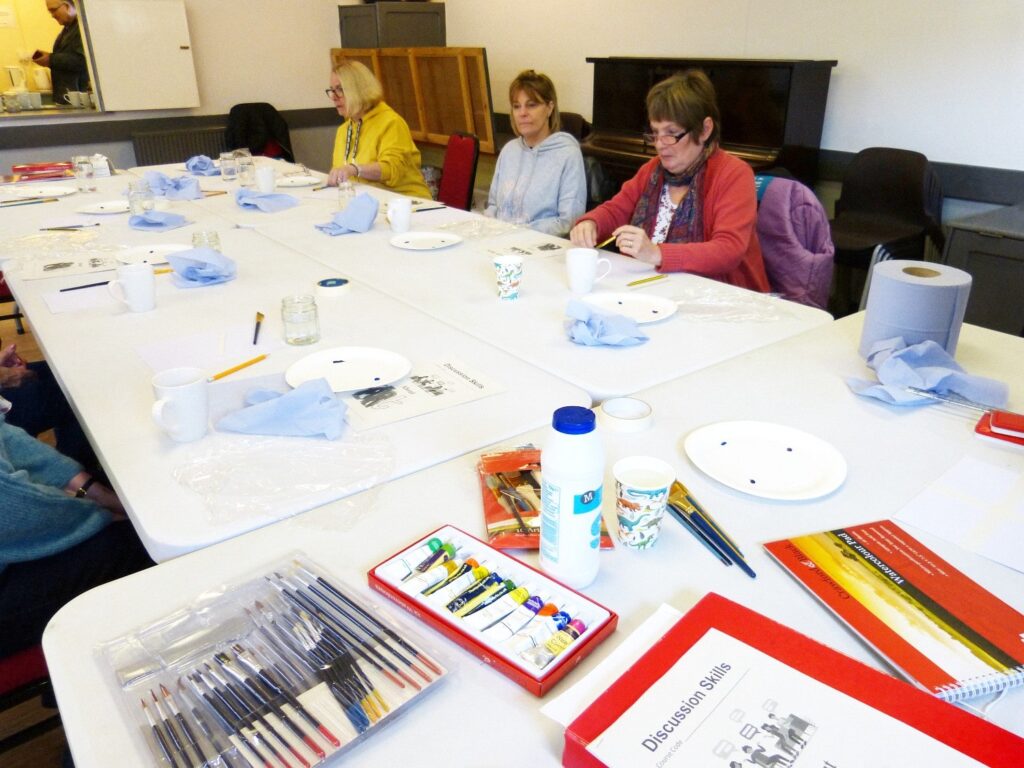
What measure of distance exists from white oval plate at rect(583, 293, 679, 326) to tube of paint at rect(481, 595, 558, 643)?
91cm

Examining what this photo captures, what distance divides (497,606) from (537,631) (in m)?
0.05

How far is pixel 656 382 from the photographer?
1.29 meters

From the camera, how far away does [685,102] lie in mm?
1998

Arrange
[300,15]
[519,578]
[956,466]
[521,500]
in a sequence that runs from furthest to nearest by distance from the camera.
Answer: [300,15] → [956,466] → [521,500] → [519,578]

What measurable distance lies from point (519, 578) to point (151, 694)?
1.20 feet

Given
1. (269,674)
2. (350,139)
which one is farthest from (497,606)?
(350,139)

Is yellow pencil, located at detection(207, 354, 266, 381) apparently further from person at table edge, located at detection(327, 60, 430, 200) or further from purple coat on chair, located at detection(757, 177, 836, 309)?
person at table edge, located at detection(327, 60, 430, 200)

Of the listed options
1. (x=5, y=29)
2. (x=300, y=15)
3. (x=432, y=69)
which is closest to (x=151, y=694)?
(x=432, y=69)

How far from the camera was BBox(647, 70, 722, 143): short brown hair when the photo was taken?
2.01m

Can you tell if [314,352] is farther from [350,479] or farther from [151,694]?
[151,694]

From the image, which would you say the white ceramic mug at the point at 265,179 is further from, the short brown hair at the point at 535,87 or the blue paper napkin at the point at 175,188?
the short brown hair at the point at 535,87

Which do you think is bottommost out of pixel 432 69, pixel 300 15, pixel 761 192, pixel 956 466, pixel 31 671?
pixel 31 671

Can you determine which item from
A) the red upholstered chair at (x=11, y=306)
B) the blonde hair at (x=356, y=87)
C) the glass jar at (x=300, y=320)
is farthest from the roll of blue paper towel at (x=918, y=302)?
the blonde hair at (x=356, y=87)

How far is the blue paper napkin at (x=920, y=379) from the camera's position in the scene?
3.96 feet
